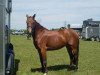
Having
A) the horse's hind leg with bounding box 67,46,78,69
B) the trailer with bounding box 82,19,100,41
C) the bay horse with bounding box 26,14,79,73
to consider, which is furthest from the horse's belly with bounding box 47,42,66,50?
the trailer with bounding box 82,19,100,41

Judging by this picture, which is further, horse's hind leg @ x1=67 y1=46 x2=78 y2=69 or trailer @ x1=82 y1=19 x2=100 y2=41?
trailer @ x1=82 y1=19 x2=100 y2=41

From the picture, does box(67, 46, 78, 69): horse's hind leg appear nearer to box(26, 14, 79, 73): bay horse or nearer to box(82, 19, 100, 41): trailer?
box(26, 14, 79, 73): bay horse

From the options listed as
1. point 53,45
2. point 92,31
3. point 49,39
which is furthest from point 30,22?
point 92,31

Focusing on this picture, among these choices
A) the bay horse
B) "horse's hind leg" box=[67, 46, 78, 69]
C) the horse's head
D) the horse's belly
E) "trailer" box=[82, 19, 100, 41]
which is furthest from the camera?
"trailer" box=[82, 19, 100, 41]

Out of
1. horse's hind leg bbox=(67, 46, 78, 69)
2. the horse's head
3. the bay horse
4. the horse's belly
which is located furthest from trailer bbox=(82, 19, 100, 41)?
the horse's head

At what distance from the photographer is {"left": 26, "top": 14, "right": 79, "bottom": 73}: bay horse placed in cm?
1300

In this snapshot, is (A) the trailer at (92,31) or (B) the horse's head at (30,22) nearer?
(B) the horse's head at (30,22)

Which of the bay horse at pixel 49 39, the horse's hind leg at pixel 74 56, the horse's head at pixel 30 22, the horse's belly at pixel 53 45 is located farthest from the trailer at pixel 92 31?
the horse's head at pixel 30 22

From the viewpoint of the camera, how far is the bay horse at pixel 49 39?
1300cm

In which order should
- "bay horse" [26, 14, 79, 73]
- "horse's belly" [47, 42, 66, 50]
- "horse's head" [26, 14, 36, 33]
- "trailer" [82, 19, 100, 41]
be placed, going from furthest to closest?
"trailer" [82, 19, 100, 41]
"horse's belly" [47, 42, 66, 50]
"bay horse" [26, 14, 79, 73]
"horse's head" [26, 14, 36, 33]

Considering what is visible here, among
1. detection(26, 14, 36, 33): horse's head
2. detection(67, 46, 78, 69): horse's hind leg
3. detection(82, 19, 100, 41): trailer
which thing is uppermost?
detection(26, 14, 36, 33): horse's head

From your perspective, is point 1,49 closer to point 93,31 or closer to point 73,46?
point 73,46

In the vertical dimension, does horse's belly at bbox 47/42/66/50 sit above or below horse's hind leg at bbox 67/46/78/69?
above

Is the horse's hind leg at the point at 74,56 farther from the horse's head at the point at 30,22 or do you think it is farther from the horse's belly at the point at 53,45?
the horse's head at the point at 30,22
